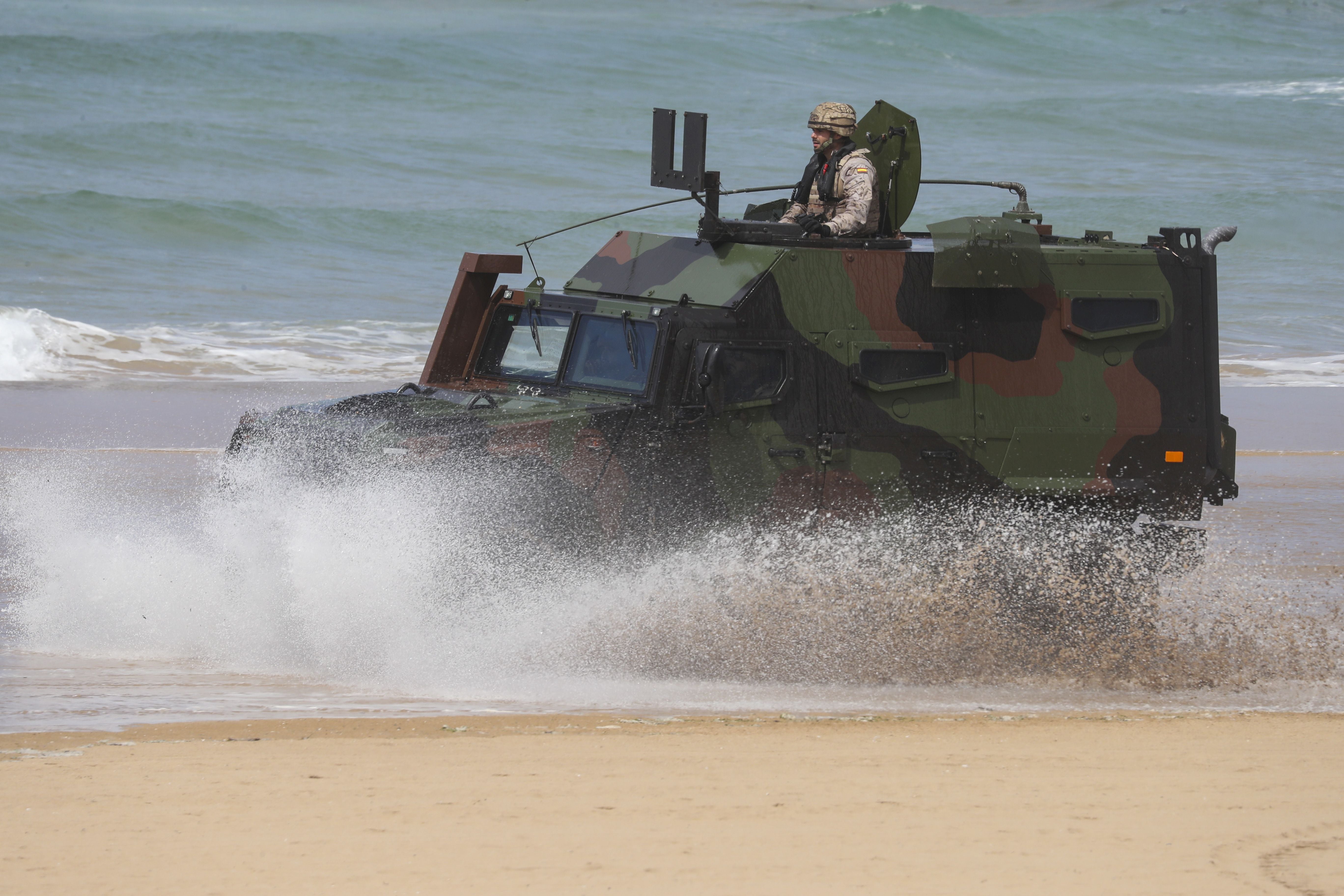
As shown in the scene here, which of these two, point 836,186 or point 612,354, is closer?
point 612,354

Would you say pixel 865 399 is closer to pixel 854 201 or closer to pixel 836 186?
pixel 854 201

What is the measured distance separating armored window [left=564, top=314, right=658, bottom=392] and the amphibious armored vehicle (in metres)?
0.01

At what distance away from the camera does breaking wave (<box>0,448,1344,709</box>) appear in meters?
7.09

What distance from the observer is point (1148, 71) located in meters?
47.9

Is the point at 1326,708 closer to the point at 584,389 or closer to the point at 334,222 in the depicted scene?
the point at 584,389

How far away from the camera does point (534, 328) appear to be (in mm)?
8023

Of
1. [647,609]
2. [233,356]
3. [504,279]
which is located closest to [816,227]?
[647,609]

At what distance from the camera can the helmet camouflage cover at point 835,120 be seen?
8.28 m

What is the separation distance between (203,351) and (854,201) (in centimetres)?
1210

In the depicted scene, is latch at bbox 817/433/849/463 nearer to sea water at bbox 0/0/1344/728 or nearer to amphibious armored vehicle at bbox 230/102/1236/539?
amphibious armored vehicle at bbox 230/102/1236/539

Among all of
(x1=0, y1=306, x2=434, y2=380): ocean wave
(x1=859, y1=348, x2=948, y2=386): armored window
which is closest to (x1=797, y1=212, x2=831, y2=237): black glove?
(x1=859, y1=348, x2=948, y2=386): armored window

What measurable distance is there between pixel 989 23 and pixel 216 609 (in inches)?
1817

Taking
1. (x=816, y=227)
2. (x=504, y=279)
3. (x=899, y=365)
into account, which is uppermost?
(x=816, y=227)

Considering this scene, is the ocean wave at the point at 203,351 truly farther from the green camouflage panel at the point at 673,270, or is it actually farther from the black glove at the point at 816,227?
the black glove at the point at 816,227
